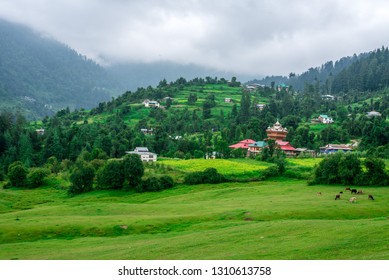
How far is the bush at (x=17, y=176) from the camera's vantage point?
90.9 meters

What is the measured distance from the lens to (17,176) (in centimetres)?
9150

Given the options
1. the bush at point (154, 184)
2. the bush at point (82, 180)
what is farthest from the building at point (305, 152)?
the bush at point (82, 180)

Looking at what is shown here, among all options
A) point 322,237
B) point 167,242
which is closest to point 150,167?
point 167,242

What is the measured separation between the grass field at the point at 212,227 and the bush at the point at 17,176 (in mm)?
18470

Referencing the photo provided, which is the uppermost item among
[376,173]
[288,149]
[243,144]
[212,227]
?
[243,144]

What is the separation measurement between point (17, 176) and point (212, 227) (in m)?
59.5

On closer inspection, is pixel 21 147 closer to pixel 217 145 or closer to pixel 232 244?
pixel 217 145

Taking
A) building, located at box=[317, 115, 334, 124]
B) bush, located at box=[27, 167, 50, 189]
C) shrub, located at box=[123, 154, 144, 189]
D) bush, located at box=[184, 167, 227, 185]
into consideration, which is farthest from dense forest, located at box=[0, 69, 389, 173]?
bush, located at box=[184, 167, 227, 185]

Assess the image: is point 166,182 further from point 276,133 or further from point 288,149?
point 276,133

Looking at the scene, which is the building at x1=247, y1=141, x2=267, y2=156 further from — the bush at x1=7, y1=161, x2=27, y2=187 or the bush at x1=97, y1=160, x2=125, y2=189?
the bush at x1=7, y1=161, x2=27, y2=187

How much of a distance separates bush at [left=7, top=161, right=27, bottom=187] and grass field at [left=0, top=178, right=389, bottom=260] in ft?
60.6

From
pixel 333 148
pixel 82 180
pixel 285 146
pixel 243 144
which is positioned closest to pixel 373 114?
pixel 333 148

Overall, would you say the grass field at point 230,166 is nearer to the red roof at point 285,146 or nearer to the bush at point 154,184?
the bush at point 154,184

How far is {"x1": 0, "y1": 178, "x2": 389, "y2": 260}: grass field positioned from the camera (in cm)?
3128
